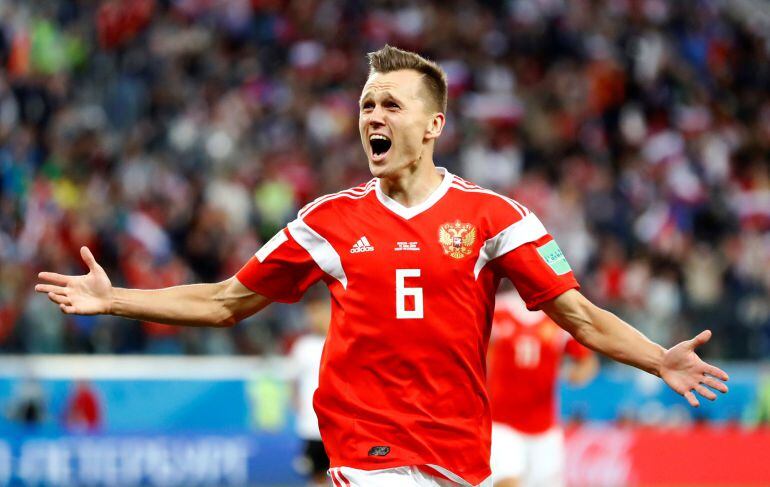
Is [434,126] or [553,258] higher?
[434,126]

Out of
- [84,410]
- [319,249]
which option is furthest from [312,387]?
[319,249]

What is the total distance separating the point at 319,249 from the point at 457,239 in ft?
1.85

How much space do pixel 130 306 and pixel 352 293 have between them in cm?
91

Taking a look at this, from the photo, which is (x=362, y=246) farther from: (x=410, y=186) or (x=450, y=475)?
(x=450, y=475)

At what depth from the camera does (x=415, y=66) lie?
18.2 ft

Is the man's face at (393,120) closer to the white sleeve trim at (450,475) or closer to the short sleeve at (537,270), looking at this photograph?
the short sleeve at (537,270)

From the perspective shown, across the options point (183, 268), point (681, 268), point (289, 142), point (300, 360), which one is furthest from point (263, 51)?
point (300, 360)

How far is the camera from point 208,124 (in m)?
17.4

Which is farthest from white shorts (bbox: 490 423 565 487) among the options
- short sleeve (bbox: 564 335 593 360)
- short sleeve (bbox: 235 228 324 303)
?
short sleeve (bbox: 235 228 324 303)

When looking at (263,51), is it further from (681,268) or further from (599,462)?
(599,462)

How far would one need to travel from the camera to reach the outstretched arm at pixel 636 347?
5176mm

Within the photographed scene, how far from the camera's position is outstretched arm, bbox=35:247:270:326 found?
213 inches

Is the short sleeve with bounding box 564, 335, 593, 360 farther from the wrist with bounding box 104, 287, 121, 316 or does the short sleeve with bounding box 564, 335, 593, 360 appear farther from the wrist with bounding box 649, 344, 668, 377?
the wrist with bounding box 104, 287, 121, 316

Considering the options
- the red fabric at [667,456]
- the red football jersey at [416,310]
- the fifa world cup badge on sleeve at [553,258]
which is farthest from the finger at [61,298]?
the red fabric at [667,456]
